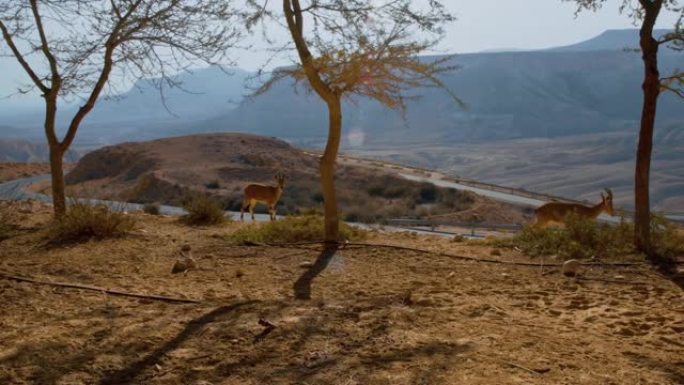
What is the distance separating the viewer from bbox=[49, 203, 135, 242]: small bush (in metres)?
9.97

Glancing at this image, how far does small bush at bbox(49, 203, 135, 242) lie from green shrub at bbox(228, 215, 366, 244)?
186cm

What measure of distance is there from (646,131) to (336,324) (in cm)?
601

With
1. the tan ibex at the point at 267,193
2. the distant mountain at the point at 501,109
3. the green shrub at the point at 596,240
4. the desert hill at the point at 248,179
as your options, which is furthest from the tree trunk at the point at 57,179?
the distant mountain at the point at 501,109

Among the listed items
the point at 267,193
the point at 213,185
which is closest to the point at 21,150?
the point at 213,185

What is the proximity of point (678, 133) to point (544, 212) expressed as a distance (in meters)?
115

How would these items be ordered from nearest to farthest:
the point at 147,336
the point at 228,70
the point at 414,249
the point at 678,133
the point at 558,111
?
the point at 147,336 → the point at 414,249 → the point at 228,70 → the point at 678,133 → the point at 558,111

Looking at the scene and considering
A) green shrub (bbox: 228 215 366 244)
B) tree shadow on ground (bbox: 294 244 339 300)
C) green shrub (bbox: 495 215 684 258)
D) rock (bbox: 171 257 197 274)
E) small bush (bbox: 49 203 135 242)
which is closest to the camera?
tree shadow on ground (bbox: 294 244 339 300)

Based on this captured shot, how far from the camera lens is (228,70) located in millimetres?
11719

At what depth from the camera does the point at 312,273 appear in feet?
26.9

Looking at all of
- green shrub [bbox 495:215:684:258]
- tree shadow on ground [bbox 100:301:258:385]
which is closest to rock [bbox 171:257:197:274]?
tree shadow on ground [bbox 100:301:258:385]

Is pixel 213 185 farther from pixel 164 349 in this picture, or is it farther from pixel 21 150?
pixel 21 150

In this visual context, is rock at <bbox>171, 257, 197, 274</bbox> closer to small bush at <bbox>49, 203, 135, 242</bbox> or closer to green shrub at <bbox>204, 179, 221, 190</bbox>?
small bush at <bbox>49, 203, 135, 242</bbox>

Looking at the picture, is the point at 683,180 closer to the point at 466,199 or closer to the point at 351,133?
the point at 466,199

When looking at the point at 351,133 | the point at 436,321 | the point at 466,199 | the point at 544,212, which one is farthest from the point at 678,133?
the point at 436,321
